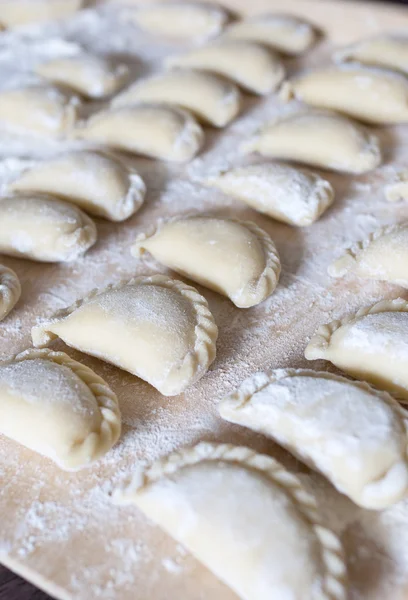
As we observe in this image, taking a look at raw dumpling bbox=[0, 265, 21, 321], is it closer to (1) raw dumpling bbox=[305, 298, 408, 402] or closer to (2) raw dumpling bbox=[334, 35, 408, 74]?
(1) raw dumpling bbox=[305, 298, 408, 402]

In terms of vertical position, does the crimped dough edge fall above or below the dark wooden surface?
above

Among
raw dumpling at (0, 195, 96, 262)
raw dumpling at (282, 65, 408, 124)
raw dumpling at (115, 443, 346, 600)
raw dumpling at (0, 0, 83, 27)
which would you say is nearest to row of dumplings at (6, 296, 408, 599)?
raw dumpling at (115, 443, 346, 600)

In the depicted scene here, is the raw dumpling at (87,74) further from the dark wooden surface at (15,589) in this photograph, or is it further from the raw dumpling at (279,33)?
the dark wooden surface at (15,589)

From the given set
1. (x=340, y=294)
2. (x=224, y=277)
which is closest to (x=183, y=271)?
(x=224, y=277)

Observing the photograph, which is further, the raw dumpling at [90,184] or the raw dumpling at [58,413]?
the raw dumpling at [90,184]

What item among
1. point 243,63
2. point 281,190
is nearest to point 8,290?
point 281,190

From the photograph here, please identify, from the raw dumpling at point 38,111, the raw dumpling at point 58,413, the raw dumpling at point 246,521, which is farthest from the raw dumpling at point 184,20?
the raw dumpling at point 246,521

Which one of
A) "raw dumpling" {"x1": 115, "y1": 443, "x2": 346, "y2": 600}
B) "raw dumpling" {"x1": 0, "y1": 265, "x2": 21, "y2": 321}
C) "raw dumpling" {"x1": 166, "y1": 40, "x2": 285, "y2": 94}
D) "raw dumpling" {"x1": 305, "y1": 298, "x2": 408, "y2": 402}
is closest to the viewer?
"raw dumpling" {"x1": 115, "y1": 443, "x2": 346, "y2": 600}
